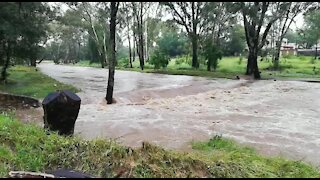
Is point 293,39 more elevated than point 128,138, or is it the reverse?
point 293,39

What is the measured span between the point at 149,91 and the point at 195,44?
21.2 m

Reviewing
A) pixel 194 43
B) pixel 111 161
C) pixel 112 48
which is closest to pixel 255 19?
pixel 194 43

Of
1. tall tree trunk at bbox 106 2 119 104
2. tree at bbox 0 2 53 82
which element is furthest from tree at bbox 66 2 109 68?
tall tree trunk at bbox 106 2 119 104

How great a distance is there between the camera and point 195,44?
39656mm

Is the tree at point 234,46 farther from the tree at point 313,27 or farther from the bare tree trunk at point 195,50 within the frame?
the bare tree trunk at point 195,50

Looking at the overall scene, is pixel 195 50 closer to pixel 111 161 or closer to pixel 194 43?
pixel 194 43

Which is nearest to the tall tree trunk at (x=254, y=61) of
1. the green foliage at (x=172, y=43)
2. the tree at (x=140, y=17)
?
the tree at (x=140, y=17)

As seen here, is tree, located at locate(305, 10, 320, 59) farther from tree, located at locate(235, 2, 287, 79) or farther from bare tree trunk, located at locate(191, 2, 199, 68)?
tree, located at locate(235, 2, 287, 79)

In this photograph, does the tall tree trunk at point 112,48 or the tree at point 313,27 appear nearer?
the tall tree trunk at point 112,48

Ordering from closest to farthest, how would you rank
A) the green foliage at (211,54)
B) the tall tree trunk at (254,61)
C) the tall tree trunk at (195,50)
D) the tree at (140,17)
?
1. the tall tree trunk at (254,61)
2. the green foliage at (211,54)
3. the tall tree trunk at (195,50)
4. the tree at (140,17)

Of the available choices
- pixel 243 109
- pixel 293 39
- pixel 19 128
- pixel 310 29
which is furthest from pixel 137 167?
pixel 293 39

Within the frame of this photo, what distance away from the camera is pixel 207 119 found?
12.1m

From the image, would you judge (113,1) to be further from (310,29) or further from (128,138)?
(310,29)

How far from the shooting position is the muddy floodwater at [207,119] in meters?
9.05
